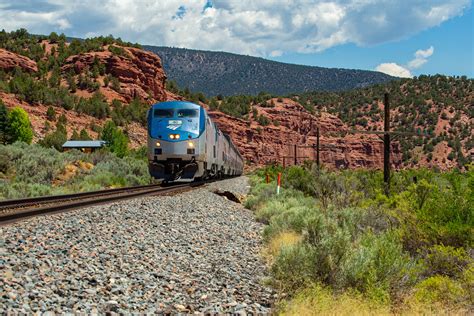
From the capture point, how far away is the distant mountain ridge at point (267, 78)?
156375 mm

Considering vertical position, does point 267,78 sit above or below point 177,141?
above

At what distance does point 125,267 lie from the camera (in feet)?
22.7

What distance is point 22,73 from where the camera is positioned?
81.3 meters

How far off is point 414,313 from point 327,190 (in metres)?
15.4

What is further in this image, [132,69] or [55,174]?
[132,69]

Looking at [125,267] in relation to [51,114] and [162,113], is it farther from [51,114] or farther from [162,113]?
[51,114]

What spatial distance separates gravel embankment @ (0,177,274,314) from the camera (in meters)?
5.52

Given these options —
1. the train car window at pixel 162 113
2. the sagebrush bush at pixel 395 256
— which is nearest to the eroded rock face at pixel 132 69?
the train car window at pixel 162 113

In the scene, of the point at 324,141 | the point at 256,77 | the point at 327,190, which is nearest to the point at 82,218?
the point at 327,190

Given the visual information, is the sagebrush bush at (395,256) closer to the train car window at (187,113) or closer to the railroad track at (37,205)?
the railroad track at (37,205)

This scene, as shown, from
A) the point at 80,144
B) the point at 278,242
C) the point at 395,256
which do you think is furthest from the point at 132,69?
the point at 395,256

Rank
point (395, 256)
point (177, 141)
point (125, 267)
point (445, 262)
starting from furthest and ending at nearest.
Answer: point (177, 141), point (445, 262), point (395, 256), point (125, 267)

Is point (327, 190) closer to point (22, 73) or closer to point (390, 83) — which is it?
point (22, 73)

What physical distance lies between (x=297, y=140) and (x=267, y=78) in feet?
134
